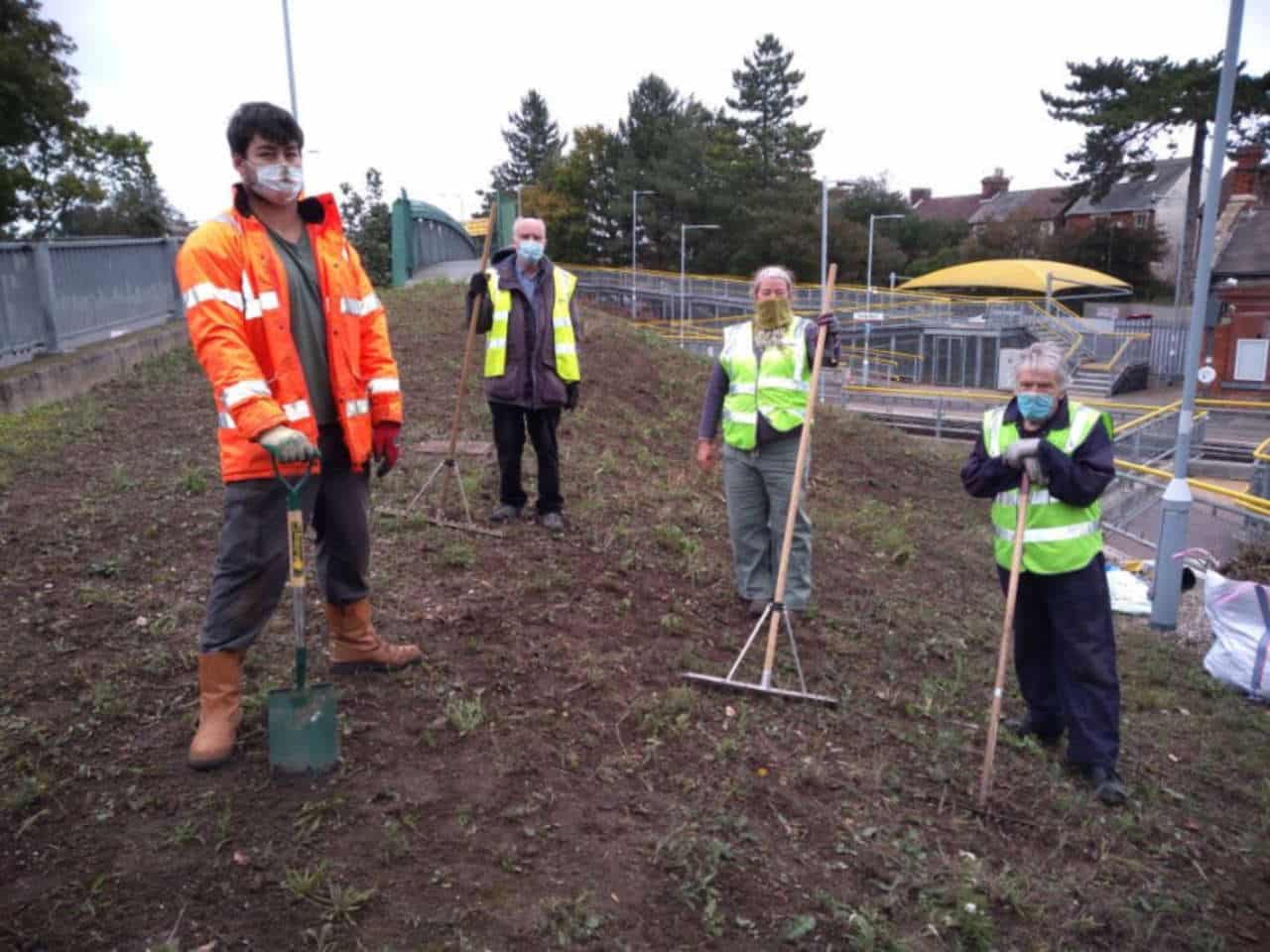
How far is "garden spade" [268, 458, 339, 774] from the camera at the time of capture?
10.0 ft

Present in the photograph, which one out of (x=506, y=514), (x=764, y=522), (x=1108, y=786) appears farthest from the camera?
(x=506, y=514)

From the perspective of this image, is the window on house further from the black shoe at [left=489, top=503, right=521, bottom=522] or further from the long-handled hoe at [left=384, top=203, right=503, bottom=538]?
the black shoe at [left=489, top=503, right=521, bottom=522]

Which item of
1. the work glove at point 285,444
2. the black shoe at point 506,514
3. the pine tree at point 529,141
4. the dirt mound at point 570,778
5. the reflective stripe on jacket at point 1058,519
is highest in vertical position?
the pine tree at point 529,141

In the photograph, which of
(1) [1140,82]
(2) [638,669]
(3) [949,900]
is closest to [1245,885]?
(3) [949,900]

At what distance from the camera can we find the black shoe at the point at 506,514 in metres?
6.00

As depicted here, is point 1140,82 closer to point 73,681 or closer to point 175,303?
point 175,303

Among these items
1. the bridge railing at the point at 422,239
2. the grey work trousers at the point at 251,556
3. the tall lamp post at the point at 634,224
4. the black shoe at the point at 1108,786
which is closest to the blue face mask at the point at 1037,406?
the black shoe at the point at 1108,786

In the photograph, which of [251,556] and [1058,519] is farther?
[1058,519]

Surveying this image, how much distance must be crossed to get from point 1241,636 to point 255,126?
19.5 feet

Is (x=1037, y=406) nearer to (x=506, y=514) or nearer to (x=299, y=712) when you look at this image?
(x=299, y=712)

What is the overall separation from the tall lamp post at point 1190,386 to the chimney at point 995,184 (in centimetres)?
6883

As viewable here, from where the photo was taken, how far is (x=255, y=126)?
317cm

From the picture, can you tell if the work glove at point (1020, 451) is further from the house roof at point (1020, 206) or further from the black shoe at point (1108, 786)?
the house roof at point (1020, 206)

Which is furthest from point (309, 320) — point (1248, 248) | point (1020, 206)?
point (1020, 206)
